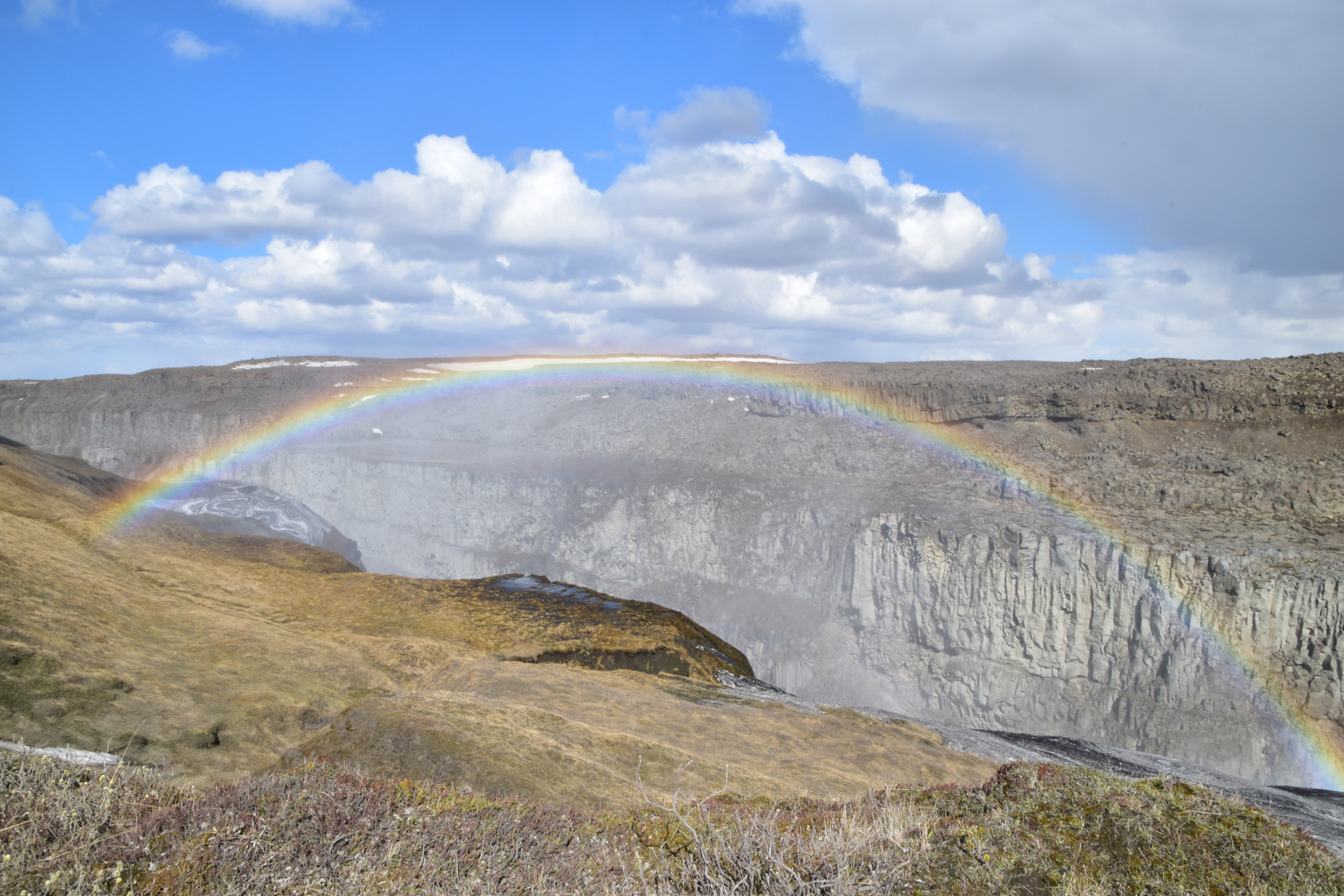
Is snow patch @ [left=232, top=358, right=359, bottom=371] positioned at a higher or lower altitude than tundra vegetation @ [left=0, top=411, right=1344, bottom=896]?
higher

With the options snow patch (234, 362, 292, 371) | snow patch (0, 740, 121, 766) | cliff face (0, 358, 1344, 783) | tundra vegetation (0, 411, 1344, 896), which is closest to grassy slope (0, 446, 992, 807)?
tundra vegetation (0, 411, 1344, 896)

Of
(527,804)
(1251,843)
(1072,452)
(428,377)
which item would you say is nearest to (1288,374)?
(1072,452)

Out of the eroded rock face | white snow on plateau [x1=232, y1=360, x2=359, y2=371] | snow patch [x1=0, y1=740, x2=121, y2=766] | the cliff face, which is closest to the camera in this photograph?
snow patch [x1=0, y1=740, x2=121, y2=766]

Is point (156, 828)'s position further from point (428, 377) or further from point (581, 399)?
point (428, 377)

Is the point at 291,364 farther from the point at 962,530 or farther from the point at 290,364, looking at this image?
the point at 962,530

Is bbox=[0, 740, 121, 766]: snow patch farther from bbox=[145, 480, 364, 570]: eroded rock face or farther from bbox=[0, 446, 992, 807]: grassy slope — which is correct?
bbox=[145, 480, 364, 570]: eroded rock face

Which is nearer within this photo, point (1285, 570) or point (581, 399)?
point (1285, 570)

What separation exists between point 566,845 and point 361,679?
961 centimetres

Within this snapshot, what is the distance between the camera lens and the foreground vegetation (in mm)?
4570

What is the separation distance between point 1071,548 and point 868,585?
9739mm

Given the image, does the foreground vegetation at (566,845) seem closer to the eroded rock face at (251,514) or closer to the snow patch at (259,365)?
the eroded rock face at (251,514)

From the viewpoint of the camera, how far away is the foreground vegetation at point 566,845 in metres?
4.57

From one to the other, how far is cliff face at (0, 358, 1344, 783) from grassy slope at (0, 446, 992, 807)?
14.3 meters

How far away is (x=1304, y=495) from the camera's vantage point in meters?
28.1
